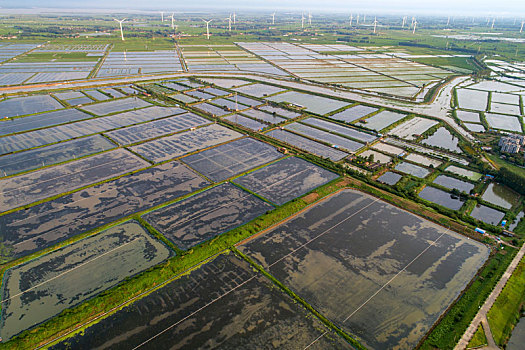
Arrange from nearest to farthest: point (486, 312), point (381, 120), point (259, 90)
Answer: point (486, 312) → point (381, 120) → point (259, 90)

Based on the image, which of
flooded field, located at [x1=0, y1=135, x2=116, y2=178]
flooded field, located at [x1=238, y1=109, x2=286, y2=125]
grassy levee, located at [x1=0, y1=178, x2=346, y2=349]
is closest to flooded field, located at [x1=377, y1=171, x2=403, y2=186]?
grassy levee, located at [x1=0, y1=178, x2=346, y2=349]

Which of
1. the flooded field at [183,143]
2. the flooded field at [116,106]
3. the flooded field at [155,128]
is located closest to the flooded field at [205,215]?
the flooded field at [183,143]

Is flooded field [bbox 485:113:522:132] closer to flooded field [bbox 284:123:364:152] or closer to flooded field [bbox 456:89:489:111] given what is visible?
flooded field [bbox 456:89:489:111]

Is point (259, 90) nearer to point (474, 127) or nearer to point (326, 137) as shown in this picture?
point (326, 137)

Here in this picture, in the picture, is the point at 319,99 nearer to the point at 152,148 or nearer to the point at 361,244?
the point at 152,148

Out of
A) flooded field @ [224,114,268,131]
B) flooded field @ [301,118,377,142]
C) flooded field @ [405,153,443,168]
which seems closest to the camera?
flooded field @ [405,153,443,168]

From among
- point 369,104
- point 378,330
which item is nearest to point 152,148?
point 378,330

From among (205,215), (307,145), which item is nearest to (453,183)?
(307,145)

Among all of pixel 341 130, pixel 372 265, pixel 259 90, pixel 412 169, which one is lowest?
pixel 372 265
